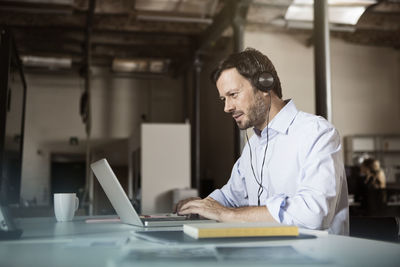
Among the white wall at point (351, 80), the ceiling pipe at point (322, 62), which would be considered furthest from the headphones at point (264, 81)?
the white wall at point (351, 80)

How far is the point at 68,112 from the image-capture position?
10352mm

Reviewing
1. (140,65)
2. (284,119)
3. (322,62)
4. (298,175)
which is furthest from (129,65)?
(298,175)

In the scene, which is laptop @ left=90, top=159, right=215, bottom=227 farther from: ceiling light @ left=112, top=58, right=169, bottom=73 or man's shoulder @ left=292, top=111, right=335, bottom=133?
ceiling light @ left=112, top=58, right=169, bottom=73

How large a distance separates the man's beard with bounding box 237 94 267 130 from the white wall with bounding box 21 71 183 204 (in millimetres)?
8660

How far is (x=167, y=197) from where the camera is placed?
23.1 feet

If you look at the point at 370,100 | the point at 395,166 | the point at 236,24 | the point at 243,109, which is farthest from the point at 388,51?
the point at 243,109

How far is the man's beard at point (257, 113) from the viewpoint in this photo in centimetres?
190

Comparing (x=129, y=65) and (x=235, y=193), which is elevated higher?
(x=129, y=65)

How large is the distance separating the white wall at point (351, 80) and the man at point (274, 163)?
5661mm

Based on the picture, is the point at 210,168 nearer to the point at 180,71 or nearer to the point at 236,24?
the point at 180,71

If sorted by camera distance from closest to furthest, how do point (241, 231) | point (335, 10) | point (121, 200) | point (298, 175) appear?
point (241, 231)
point (121, 200)
point (298, 175)
point (335, 10)

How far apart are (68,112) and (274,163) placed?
30.3ft

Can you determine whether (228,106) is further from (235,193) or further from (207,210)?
(207,210)

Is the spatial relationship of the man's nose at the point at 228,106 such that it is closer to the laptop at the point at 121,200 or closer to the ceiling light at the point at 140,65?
the laptop at the point at 121,200
